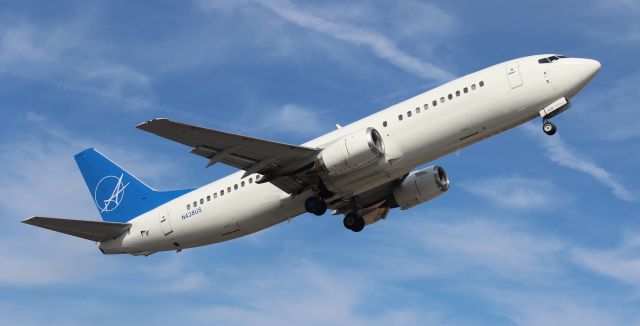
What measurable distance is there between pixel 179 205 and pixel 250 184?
4.00 metres

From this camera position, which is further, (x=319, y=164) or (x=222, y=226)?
(x=222, y=226)

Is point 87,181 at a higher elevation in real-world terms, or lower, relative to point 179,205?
higher

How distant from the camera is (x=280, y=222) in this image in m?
40.3

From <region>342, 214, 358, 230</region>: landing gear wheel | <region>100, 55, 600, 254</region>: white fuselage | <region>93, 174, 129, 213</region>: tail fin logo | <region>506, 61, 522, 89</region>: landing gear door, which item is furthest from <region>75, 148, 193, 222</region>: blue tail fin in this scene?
<region>506, 61, 522, 89</region>: landing gear door

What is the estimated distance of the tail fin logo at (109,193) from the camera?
149ft

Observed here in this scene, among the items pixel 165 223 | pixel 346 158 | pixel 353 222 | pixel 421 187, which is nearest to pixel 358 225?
pixel 353 222

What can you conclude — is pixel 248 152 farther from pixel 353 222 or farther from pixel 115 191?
pixel 115 191

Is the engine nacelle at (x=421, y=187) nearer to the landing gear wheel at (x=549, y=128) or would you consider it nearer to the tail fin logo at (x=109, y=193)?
the landing gear wheel at (x=549, y=128)

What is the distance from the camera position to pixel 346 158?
3612 cm

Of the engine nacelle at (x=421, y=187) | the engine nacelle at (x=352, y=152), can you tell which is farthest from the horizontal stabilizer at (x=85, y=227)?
the engine nacelle at (x=421, y=187)

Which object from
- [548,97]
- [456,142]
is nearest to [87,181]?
[456,142]

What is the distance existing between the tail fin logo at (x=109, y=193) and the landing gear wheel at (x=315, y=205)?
38.8ft

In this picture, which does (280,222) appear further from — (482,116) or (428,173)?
(482,116)

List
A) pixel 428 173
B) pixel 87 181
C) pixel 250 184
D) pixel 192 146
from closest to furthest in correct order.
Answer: pixel 192 146
pixel 250 184
pixel 428 173
pixel 87 181
